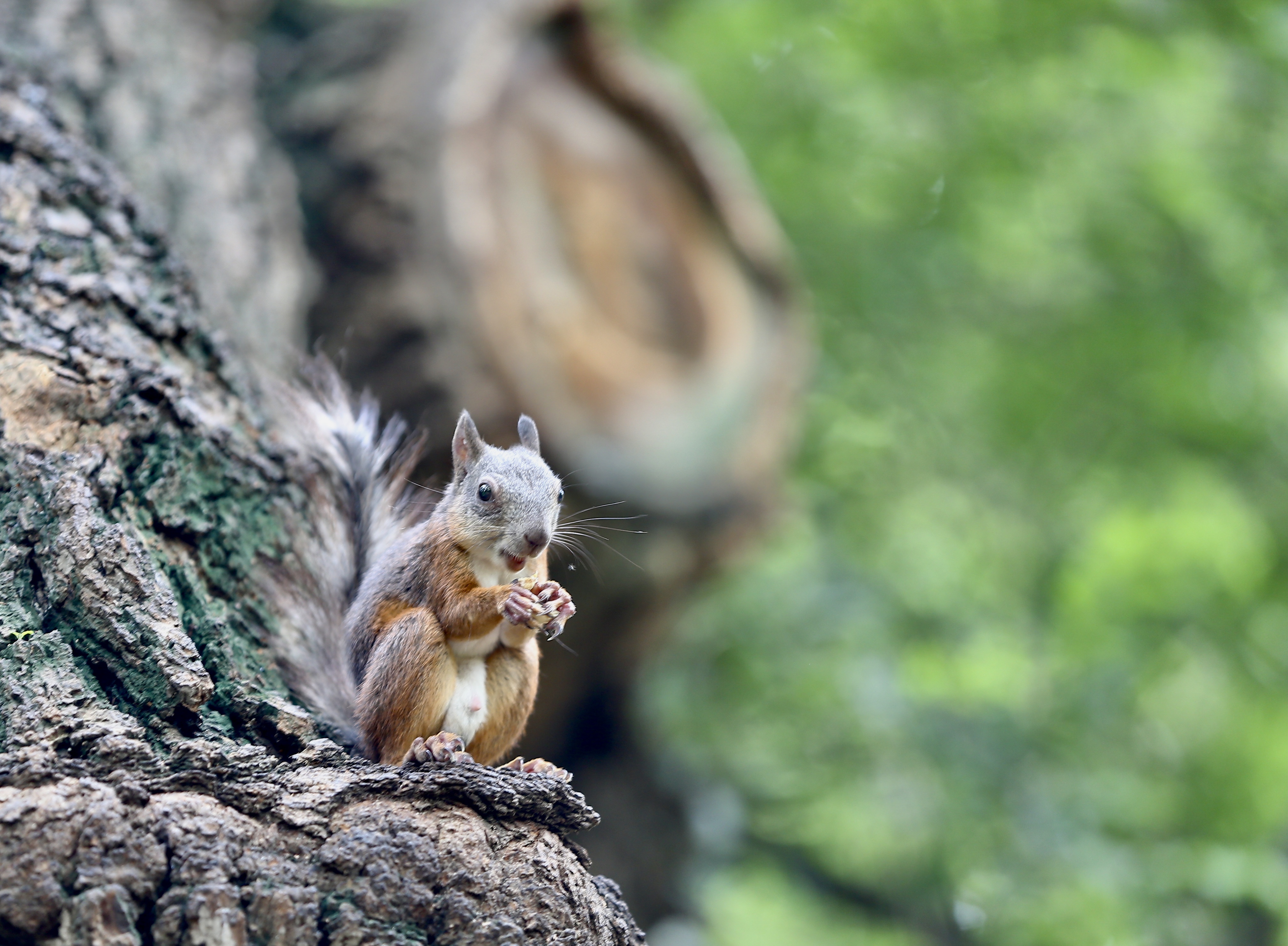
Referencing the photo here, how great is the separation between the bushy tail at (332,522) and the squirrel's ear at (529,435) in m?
0.31

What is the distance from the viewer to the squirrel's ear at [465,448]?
158 cm

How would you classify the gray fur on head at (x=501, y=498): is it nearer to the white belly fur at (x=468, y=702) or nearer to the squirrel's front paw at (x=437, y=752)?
the white belly fur at (x=468, y=702)

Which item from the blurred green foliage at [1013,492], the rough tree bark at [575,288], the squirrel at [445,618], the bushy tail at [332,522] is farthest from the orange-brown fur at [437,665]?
the blurred green foliage at [1013,492]

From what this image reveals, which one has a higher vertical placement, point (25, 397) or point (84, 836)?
point (25, 397)

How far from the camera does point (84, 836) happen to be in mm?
1184

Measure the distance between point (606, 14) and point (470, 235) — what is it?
163 cm

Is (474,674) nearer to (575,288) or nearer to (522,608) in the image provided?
(522,608)

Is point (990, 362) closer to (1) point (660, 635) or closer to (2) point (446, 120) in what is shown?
(1) point (660, 635)

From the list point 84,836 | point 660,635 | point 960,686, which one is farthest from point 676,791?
point 84,836

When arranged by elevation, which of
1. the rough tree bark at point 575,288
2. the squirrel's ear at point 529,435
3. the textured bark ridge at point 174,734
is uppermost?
the rough tree bark at point 575,288

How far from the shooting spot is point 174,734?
55.6 inches

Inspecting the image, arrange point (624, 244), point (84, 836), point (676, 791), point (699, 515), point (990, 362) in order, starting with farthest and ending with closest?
point (990, 362)
point (676, 791)
point (624, 244)
point (699, 515)
point (84, 836)

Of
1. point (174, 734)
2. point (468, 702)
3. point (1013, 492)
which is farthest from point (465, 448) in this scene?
point (1013, 492)

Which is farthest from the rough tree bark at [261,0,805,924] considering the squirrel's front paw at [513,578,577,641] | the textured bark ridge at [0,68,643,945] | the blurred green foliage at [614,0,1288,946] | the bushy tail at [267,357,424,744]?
the squirrel's front paw at [513,578,577,641]
